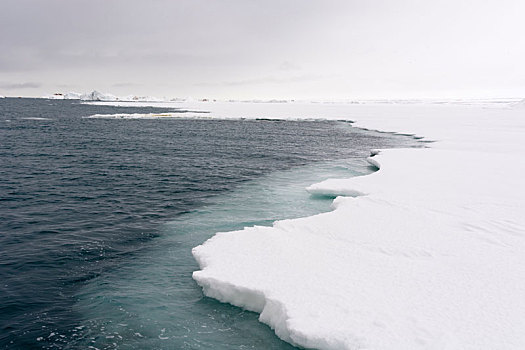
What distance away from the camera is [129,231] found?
13.4 m

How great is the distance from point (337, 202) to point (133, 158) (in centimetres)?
1794

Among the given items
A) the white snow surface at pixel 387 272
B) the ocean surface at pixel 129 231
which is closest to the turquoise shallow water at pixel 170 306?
the ocean surface at pixel 129 231

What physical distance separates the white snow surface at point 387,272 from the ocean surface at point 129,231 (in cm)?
82

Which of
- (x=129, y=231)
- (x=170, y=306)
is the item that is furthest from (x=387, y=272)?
(x=129, y=231)

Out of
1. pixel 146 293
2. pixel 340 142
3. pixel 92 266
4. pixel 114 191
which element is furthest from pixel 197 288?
pixel 340 142

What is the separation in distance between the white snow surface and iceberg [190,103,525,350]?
25 millimetres

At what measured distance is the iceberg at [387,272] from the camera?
673 centimetres

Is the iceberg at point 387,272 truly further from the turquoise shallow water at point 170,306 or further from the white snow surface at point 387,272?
the turquoise shallow water at point 170,306

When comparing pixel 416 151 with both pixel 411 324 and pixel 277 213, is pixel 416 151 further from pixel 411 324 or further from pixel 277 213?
pixel 411 324

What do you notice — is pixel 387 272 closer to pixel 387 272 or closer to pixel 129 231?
pixel 387 272

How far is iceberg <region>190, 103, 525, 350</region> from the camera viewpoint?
6.73m

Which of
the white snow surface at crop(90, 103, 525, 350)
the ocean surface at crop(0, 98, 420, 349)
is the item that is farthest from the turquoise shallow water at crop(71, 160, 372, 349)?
the white snow surface at crop(90, 103, 525, 350)

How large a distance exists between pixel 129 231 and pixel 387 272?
885 centimetres

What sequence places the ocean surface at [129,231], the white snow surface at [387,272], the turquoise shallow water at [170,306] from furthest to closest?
the ocean surface at [129,231], the turquoise shallow water at [170,306], the white snow surface at [387,272]
